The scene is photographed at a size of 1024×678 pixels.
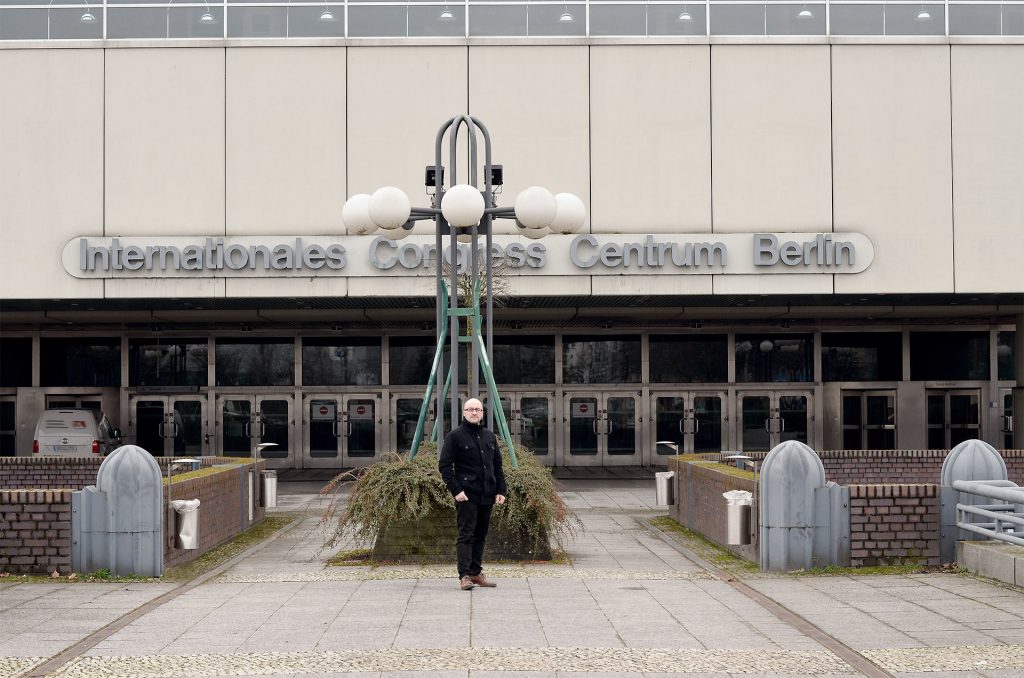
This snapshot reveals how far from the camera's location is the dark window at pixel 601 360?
32344mm

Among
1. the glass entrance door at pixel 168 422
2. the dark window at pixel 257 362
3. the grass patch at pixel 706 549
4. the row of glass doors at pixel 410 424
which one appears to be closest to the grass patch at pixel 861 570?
the grass patch at pixel 706 549

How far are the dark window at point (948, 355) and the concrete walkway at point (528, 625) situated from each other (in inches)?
876

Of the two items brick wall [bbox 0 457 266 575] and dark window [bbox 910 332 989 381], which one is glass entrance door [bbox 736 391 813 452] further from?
brick wall [bbox 0 457 266 575]

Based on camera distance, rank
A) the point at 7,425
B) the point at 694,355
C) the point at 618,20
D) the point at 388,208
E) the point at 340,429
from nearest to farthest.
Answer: the point at 388,208
the point at 618,20
the point at 340,429
the point at 7,425
the point at 694,355

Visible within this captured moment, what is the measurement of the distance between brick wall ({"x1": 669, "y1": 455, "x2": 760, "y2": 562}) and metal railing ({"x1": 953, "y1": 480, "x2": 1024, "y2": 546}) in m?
1.91

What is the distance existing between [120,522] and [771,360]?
76.7 feet

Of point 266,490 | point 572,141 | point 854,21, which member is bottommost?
point 266,490

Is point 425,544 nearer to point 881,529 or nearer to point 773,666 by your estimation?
point 881,529

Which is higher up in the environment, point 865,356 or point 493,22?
point 493,22

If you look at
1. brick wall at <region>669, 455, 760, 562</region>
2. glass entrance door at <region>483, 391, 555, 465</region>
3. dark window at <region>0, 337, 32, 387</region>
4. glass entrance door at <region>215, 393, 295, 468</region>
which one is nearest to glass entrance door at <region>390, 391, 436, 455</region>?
glass entrance door at <region>483, 391, 555, 465</region>

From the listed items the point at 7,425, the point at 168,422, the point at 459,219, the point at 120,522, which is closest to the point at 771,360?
the point at 168,422

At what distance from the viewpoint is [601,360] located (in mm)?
32438

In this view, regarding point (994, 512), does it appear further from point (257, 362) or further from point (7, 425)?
point (7, 425)

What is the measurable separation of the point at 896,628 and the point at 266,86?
18737 mm
